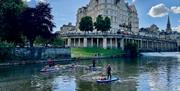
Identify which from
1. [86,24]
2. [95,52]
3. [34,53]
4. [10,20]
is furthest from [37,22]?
[86,24]

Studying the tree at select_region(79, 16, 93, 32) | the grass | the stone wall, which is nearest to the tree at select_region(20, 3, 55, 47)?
the stone wall

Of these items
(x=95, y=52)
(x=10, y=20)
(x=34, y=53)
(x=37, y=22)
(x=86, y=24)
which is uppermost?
(x=86, y=24)

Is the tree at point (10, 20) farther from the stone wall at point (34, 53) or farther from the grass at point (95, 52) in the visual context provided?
the grass at point (95, 52)

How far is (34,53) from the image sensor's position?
92500mm

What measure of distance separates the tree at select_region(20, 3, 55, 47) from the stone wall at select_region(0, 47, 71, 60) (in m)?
4.32

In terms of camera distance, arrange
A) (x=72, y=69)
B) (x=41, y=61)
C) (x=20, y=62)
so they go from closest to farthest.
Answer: (x=72, y=69) < (x=20, y=62) < (x=41, y=61)

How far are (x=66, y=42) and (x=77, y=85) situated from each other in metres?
129

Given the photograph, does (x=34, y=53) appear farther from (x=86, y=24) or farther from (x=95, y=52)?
(x=86, y=24)

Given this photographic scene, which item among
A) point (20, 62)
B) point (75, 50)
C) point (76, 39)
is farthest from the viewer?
point (76, 39)

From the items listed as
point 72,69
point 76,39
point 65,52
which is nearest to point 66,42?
point 76,39

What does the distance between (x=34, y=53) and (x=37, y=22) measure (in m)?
8.72

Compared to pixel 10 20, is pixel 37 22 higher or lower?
higher

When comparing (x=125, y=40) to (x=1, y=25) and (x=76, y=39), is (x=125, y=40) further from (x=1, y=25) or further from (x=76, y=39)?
(x=1, y=25)

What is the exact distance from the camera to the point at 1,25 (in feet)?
257
